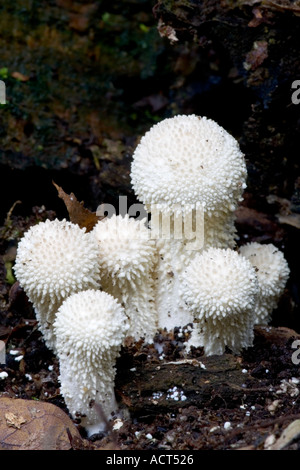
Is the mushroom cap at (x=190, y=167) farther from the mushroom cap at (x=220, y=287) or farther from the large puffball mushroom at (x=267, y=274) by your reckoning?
the large puffball mushroom at (x=267, y=274)

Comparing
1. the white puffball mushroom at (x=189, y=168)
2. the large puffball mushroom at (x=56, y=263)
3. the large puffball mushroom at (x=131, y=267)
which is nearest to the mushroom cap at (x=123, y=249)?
the large puffball mushroom at (x=131, y=267)

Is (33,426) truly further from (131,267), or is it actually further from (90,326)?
(131,267)

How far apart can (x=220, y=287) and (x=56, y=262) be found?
1.00 m

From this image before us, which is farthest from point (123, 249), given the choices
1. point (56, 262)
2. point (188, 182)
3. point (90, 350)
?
point (90, 350)

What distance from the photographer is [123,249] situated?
11.5 ft

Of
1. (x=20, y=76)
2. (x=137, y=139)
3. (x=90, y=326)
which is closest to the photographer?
(x=90, y=326)

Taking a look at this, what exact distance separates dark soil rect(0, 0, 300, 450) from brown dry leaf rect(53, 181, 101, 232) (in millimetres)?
757

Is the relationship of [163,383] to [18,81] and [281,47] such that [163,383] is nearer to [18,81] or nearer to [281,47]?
[281,47]

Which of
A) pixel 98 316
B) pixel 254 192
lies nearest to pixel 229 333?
pixel 98 316

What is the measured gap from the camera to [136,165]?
11.7ft

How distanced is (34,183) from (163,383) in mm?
2480

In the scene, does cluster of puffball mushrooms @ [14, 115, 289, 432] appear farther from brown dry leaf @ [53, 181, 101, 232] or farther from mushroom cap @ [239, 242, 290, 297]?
brown dry leaf @ [53, 181, 101, 232]

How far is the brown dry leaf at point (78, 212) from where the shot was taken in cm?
382
